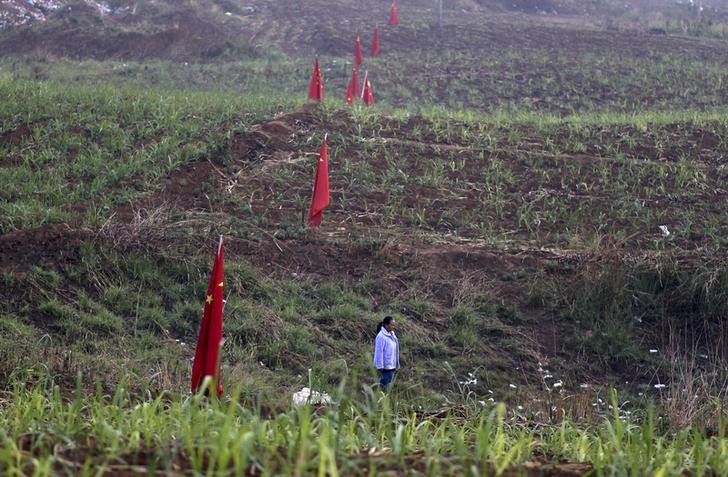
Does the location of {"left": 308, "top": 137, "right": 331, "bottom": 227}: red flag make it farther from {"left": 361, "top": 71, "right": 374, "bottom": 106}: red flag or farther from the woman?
{"left": 361, "top": 71, "right": 374, "bottom": 106}: red flag

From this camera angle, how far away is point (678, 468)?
389 cm

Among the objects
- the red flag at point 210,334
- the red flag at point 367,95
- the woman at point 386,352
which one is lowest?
the woman at point 386,352

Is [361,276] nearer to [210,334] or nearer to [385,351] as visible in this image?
[385,351]

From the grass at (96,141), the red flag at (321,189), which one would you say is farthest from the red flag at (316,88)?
the red flag at (321,189)

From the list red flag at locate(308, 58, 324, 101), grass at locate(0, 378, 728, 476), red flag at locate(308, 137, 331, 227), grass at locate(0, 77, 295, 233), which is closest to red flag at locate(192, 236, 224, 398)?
grass at locate(0, 378, 728, 476)

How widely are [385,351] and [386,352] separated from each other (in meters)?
0.01

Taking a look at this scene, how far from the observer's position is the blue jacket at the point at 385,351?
8.77 metres

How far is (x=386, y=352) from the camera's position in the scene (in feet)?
28.8

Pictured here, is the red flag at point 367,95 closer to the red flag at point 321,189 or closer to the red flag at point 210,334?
the red flag at point 321,189

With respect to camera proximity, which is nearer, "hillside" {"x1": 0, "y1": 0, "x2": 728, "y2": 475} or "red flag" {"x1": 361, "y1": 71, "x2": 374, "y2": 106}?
"hillside" {"x1": 0, "y1": 0, "x2": 728, "y2": 475}

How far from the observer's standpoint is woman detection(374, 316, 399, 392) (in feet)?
28.8

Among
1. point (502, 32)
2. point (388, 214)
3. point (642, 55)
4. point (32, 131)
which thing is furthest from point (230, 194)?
point (502, 32)

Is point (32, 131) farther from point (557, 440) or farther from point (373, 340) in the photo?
point (557, 440)

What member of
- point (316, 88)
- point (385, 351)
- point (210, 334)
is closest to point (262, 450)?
point (210, 334)
